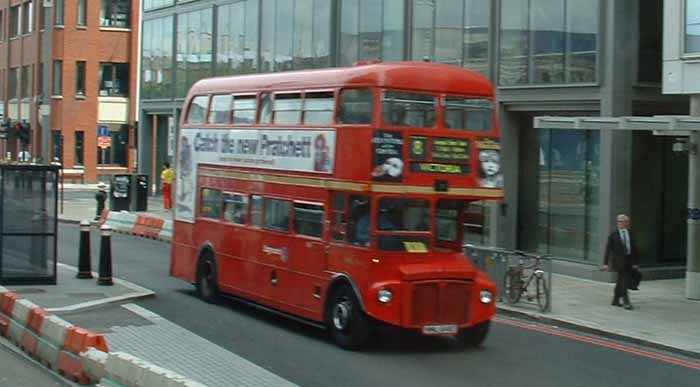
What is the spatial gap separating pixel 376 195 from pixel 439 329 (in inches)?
74.1

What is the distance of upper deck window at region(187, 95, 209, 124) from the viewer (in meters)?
17.8

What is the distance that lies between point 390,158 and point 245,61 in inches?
1026

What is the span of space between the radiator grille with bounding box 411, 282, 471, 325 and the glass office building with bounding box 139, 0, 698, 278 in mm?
8824

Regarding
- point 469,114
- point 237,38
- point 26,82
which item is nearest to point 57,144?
point 26,82

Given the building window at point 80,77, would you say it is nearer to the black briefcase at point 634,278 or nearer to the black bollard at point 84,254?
the black bollard at point 84,254

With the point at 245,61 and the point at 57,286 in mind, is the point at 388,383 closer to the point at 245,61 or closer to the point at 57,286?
the point at 57,286

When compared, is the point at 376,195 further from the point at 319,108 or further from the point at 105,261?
the point at 105,261

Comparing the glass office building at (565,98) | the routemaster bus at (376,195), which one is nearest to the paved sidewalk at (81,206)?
the glass office building at (565,98)

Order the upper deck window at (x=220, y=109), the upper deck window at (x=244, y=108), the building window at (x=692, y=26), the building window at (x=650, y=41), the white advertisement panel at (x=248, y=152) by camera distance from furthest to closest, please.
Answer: the building window at (x=650, y=41), the building window at (x=692, y=26), the upper deck window at (x=220, y=109), the upper deck window at (x=244, y=108), the white advertisement panel at (x=248, y=152)

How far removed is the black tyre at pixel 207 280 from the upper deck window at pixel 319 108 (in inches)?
153

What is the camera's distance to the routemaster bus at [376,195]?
42.5 ft

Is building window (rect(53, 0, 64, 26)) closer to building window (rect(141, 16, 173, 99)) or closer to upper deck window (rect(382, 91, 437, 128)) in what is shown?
building window (rect(141, 16, 173, 99))

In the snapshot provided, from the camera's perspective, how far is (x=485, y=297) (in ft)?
44.0

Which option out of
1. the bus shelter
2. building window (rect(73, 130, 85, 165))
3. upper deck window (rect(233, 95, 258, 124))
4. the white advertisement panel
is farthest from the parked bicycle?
building window (rect(73, 130, 85, 165))
